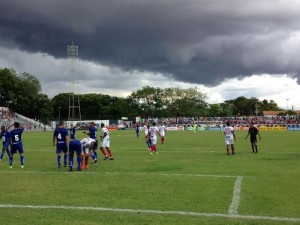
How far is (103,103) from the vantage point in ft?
455

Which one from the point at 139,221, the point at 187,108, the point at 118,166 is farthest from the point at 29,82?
the point at 139,221

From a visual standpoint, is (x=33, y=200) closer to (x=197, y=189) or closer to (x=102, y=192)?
(x=102, y=192)

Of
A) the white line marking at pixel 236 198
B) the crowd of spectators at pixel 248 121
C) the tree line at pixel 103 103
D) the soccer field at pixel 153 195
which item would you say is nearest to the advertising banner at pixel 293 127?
the crowd of spectators at pixel 248 121

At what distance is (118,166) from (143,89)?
11178 cm

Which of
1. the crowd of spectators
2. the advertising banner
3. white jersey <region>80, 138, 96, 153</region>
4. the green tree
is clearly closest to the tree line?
the green tree

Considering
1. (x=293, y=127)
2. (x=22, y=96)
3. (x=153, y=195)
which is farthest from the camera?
(x=22, y=96)

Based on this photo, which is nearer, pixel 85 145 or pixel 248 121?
pixel 85 145

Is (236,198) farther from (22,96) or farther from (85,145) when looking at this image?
(22,96)

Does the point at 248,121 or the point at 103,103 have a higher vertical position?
the point at 103,103

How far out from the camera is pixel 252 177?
13453mm

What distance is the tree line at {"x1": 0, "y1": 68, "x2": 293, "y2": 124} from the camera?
10686 centimetres

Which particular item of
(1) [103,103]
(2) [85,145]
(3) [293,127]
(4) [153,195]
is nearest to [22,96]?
(1) [103,103]

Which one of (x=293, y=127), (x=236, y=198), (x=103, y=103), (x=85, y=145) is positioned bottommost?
(x=236, y=198)

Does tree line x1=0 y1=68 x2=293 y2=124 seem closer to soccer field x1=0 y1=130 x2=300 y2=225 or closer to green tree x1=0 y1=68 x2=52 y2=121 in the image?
green tree x1=0 y1=68 x2=52 y2=121
